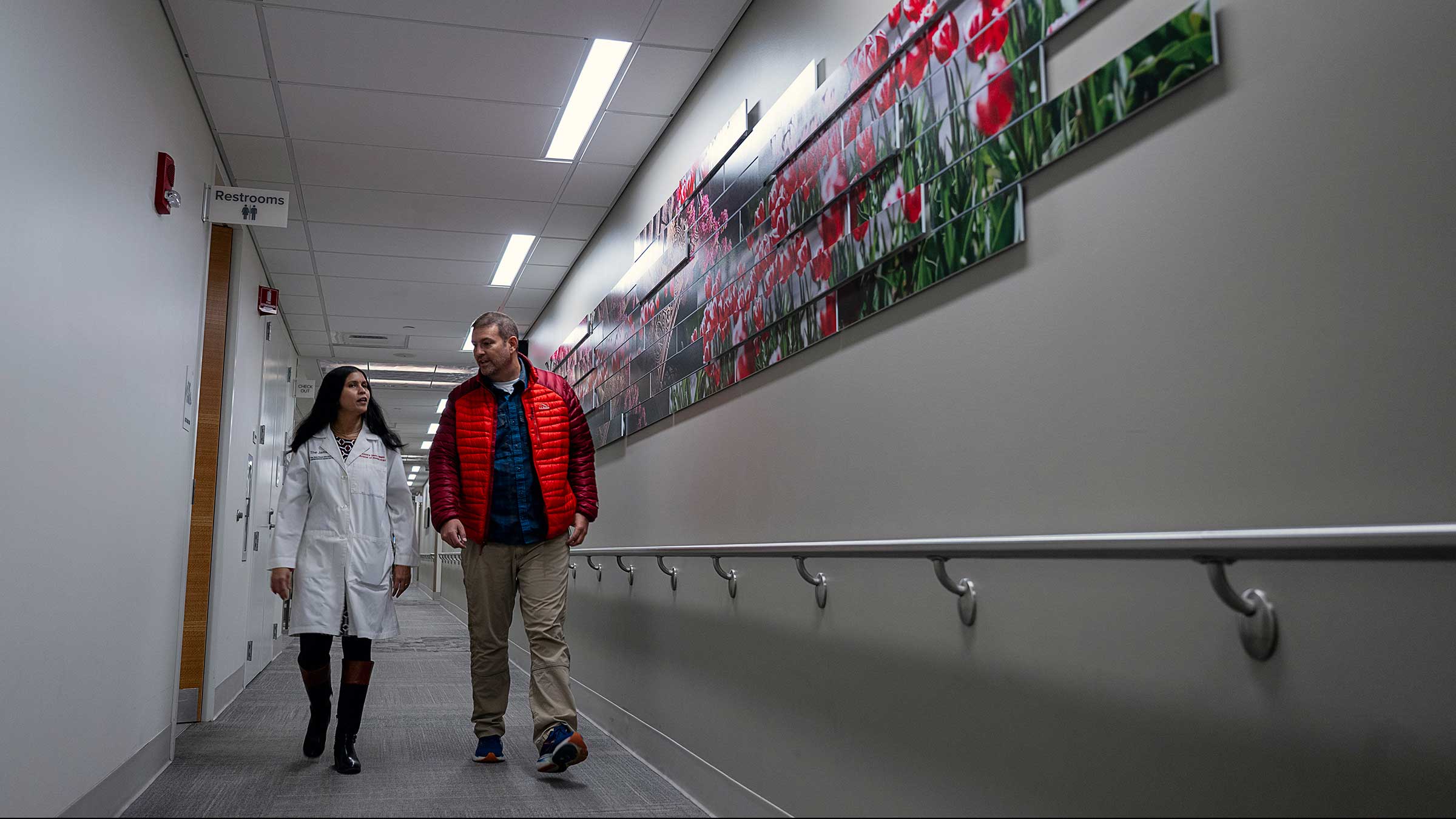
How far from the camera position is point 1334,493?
50.9 inches

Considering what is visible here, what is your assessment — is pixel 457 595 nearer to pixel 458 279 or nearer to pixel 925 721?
pixel 458 279

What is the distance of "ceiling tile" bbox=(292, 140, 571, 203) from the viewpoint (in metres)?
5.27

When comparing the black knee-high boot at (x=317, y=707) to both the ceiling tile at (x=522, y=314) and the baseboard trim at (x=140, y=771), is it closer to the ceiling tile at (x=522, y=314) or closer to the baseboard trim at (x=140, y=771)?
the baseboard trim at (x=140, y=771)

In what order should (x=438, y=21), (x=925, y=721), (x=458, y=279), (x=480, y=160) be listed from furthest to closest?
(x=458, y=279)
(x=480, y=160)
(x=438, y=21)
(x=925, y=721)

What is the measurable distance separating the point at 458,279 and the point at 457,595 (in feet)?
23.6

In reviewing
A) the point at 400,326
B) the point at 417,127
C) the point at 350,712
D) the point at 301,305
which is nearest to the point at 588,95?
the point at 417,127

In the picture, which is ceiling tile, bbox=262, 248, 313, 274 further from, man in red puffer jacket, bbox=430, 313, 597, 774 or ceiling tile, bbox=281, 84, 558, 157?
man in red puffer jacket, bbox=430, 313, 597, 774

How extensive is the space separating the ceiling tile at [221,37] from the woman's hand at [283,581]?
1.99 meters

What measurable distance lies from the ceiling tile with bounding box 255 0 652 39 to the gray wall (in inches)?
53.7

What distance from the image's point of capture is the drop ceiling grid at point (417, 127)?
397cm

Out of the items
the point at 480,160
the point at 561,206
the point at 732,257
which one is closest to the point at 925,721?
the point at 732,257

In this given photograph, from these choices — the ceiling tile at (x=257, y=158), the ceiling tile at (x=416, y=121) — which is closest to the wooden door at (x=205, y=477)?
the ceiling tile at (x=257, y=158)

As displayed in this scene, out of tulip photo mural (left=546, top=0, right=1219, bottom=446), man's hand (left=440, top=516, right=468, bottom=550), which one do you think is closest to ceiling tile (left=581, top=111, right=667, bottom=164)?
tulip photo mural (left=546, top=0, right=1219, bottom=446)

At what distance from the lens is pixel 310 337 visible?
32.0 ft
